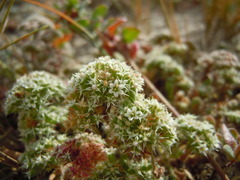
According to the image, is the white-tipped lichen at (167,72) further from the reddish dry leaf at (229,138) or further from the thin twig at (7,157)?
the thin twig at (7,157)

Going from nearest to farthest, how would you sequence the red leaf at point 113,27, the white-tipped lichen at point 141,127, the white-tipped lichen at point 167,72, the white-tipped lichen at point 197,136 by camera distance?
1. the white-tipped lichen at point 141,127
2. the white-tipped lichen at point 197,136
3. the white-tipped lichen at point 167,72
4. the red leaf at point 113,27

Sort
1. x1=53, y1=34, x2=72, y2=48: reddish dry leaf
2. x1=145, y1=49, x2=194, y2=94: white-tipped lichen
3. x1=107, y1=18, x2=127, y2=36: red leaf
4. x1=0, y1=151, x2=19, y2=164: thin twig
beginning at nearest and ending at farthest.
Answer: x1=0, y1=151, x2=19, y2=164: thin twig
x1=145, y1=49, x2=194, y2=94: white-tipped lichen
x1=107, y1=18, x2=127, y2=36: red leaf
x1=53, y1=34, x2=72, y2=48: reddish dry leaf

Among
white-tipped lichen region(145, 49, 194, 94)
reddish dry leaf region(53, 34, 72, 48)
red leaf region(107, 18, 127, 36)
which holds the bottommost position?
white-tipped lichen region(145, 49, 194, 94)

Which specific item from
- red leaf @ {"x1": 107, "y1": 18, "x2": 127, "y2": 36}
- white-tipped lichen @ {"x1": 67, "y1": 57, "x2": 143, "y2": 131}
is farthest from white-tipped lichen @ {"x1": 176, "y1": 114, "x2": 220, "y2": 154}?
red leaf @ {"x1": 107, "y1": 18, "x2": 127, "y2": 36}

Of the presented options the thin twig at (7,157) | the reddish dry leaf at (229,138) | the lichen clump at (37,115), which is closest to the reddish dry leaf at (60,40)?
the lichen clump at (37,115)

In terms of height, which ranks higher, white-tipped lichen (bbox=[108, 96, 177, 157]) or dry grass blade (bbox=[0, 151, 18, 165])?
white-tipped lichen (bbox=[108, 96, 177, 157])

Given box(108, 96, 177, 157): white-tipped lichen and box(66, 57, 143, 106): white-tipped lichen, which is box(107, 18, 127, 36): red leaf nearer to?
box(66, 57, 143, 106): white-tipped lichen

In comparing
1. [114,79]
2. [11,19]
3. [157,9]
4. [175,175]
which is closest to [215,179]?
[175,175]

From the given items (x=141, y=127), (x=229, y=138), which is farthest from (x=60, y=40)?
(x=229, y=138)

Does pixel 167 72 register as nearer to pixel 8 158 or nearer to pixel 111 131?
pixel 111 131
